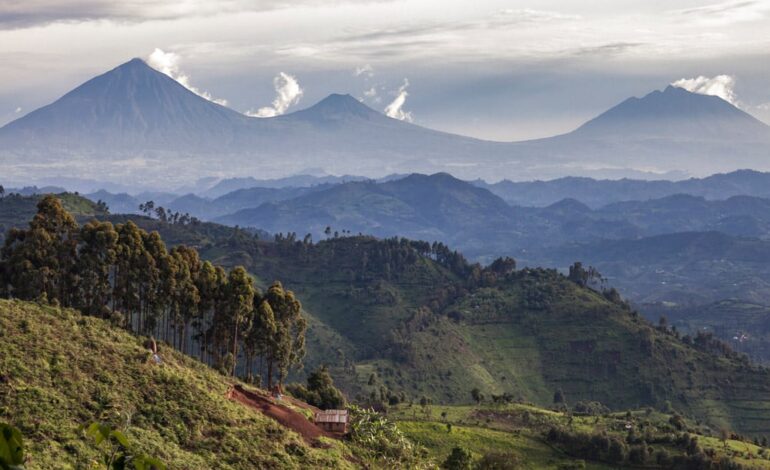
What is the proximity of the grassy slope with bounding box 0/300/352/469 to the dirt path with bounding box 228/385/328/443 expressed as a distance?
142 cm

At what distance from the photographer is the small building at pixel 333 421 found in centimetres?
5008

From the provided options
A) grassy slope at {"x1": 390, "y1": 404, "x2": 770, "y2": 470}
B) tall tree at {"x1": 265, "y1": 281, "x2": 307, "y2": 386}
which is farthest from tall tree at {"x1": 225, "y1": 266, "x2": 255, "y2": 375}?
grassy slope at {"x1": 390, "y1": 404, "x2": 770, "y2": 470}

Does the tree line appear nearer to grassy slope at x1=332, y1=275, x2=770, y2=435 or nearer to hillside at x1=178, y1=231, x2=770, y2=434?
hillside at x1=178, y1=231, x2=770, y2=434

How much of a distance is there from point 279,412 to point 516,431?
42039 millimetres

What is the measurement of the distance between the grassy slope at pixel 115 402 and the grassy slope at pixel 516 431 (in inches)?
984

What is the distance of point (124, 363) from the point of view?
4169 centimetres

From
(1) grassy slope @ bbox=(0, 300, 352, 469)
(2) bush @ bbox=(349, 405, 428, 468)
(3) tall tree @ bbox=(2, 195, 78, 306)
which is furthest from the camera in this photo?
(3) tall tree @ bbox=(2, 195, 78, 306)

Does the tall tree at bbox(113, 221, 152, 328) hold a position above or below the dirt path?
above

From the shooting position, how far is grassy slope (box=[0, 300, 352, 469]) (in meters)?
32.5

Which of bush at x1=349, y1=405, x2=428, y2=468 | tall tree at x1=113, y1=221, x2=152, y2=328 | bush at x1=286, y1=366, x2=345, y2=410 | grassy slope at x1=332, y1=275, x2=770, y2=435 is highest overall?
tall tree at x1=113, y1=221, x2=152, y2=328

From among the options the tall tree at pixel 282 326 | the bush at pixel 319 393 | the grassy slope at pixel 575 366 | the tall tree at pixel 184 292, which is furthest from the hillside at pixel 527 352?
the tall tree at pixel 184 292

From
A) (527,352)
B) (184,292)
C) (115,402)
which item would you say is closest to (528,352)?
(527,352)

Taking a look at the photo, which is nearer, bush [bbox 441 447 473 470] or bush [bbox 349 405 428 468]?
bush [bbox 349 405 428 468]

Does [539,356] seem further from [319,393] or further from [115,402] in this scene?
[115,402]
